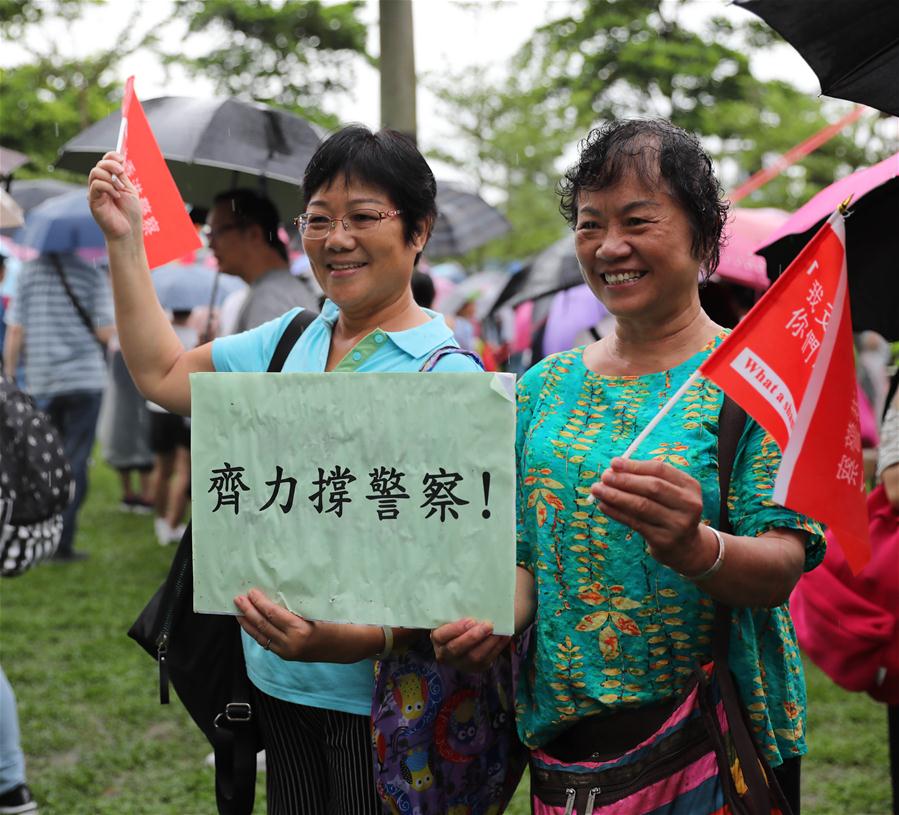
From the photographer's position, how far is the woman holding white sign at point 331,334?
2.34 m

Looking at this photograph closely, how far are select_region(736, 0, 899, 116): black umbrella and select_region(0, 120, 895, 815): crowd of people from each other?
0.96ft

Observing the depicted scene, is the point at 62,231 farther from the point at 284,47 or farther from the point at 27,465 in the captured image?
the point at 284,47

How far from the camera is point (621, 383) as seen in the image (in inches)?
82.0

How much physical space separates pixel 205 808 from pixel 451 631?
260cm

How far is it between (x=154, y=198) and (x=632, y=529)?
4.93 ft

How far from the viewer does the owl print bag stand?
7.20 feet

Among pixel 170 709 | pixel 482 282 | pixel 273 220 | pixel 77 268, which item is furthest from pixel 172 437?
pixel 482 282

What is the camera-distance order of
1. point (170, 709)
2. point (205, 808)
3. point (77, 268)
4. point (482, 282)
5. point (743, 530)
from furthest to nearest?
point (482, 282), point (77, 268), point (170, 709), point (205, 808), point (743, 530)

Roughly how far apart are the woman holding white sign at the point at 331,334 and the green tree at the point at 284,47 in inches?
973

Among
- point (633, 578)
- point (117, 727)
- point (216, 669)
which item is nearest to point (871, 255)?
point (633, 578)

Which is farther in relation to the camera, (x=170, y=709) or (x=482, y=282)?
(x=482, y=282)

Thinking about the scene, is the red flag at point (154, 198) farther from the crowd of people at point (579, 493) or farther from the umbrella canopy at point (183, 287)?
the umbrella canopy at point (183, 287)

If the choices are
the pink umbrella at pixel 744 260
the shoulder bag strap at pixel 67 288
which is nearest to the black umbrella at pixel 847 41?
the pink umbrella at pixel 744 260

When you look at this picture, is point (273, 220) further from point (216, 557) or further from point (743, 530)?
point (743, 530)
